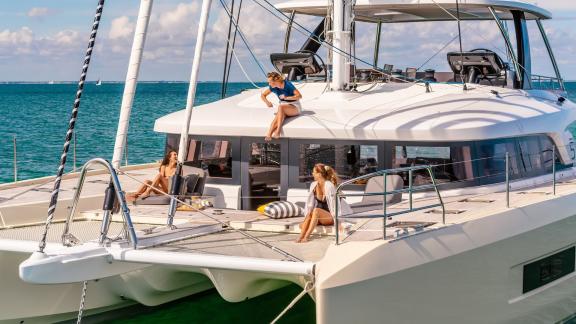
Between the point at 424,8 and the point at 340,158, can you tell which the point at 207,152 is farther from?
the point at 424,8

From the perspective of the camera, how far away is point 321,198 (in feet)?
32.9

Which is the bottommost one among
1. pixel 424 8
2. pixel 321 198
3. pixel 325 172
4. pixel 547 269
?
pixel 547 269

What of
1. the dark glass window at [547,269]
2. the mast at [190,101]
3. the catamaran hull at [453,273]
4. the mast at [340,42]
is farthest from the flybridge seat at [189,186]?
the dark glass window at [547,269]

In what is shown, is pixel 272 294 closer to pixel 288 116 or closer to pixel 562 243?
pixel 288 116

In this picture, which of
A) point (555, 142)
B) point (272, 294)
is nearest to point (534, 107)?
point (555, 142)

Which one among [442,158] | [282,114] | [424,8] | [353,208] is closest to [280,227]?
[353,208]

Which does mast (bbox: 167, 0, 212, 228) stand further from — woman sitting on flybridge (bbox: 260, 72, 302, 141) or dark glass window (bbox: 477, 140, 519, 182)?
dark glass window (bbox: 477, 140, 519, 182)

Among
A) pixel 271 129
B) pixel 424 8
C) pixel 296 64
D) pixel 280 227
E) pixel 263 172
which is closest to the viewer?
pixel 280 227

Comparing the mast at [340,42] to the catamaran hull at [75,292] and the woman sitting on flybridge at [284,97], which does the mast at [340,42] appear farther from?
the catamaran hull at [75,292]

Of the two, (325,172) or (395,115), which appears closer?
(325,172)

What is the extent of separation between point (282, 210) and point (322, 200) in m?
0.81

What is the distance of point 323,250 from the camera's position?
9344mm

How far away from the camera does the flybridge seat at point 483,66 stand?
548 inches

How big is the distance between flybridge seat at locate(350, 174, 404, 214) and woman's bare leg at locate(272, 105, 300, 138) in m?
1.25
